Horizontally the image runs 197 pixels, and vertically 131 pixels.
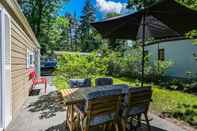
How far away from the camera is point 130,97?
3.36m

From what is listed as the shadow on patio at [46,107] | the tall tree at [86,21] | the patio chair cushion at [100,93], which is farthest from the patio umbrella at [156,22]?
the tall tree at [86,21]

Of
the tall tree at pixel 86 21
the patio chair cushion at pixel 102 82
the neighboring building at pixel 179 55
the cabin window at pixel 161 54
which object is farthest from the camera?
the tall tree at pixel 86 21

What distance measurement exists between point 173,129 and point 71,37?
46.1 meters

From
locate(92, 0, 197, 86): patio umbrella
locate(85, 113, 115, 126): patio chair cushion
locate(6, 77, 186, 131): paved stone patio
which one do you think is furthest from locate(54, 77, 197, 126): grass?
locate(85, 113, 115, 126): patio chair cushion

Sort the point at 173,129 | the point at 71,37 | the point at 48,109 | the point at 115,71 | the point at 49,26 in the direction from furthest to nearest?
the point at 71,37 < the point at 49,26 < the point at 115,71 < the point at 48,109 < the point at 173,129

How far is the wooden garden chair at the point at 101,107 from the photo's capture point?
115 inches

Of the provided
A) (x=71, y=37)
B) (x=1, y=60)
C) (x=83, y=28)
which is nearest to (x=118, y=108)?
(x=1, y=60)

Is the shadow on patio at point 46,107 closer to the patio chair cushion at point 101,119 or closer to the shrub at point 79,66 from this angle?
the shrub at point 79,66

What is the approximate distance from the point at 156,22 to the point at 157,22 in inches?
1.2

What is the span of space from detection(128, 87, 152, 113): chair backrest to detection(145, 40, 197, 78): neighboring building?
29.8 ft

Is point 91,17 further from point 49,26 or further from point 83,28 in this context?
point 49,26

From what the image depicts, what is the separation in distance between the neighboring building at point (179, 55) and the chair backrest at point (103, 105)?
31.9ft

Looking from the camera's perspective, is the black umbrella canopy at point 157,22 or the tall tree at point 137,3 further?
the tall tree at point 137,3

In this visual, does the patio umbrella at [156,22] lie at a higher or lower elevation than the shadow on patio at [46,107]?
higher
